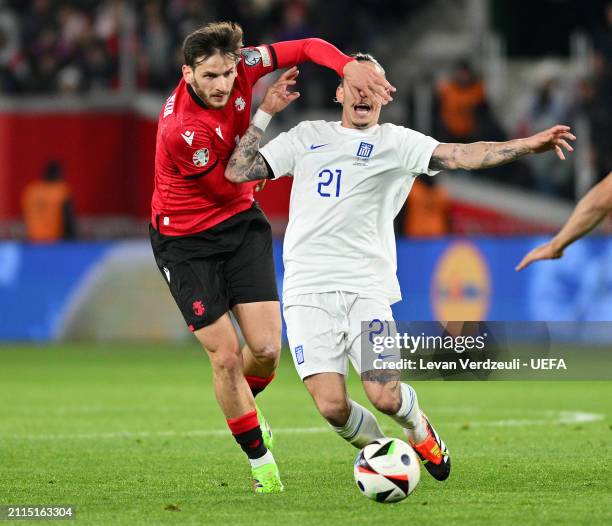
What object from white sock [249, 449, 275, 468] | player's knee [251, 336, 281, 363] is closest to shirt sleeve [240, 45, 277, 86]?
player's knee [251, 336, 281, 363]

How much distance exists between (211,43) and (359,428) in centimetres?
215

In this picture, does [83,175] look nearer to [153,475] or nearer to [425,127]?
[425,127]

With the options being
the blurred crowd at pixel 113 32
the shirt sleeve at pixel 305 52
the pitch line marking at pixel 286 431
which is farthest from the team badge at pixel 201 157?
the blurred crowd at pixel 113 32

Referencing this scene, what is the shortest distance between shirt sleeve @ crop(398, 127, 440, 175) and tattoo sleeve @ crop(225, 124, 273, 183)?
0.70 meters

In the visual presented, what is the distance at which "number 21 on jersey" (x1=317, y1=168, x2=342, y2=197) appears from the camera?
24.6ft

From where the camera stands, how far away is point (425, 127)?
20.2 meters

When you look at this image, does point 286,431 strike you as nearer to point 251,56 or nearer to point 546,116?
point 251,56

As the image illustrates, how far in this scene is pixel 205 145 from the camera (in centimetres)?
766

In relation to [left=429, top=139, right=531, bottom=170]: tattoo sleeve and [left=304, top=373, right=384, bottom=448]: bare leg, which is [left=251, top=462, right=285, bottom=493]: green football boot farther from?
[left=429, top=139, right=531, bottom=170]: tattoo sleeve

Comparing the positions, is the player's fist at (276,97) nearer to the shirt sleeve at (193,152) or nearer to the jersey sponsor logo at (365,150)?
the shirt sleeve at (193,152)

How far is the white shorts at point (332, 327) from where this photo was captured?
24.2 feet

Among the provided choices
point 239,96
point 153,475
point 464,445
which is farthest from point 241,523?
point 464,445

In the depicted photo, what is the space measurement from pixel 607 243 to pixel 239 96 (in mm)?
9592

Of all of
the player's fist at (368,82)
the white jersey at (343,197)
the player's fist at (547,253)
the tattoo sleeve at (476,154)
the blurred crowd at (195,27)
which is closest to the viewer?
the player's fist at (547,253)
